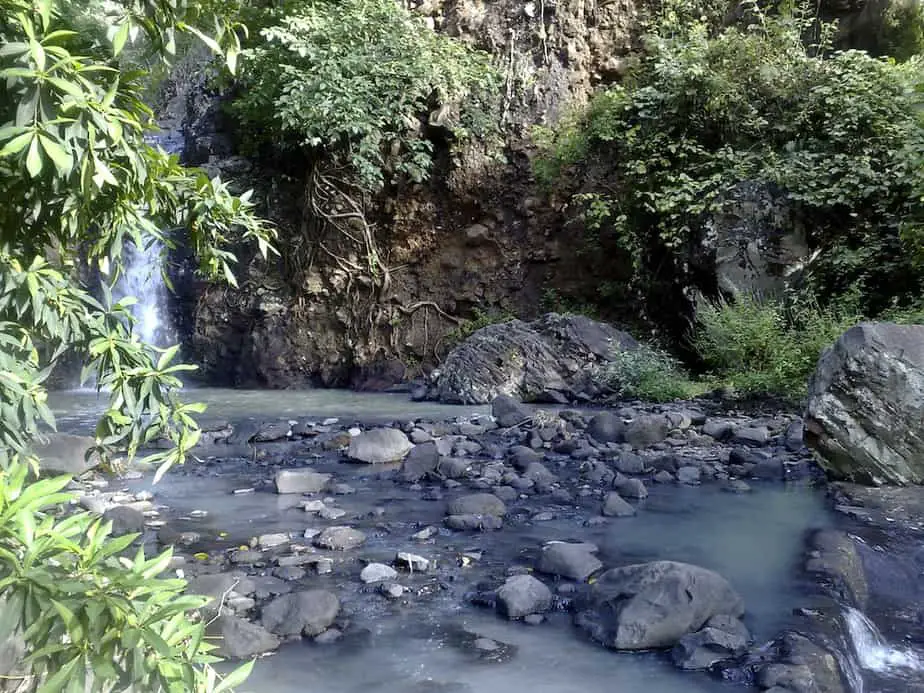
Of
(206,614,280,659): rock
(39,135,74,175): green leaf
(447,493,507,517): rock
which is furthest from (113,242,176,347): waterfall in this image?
(39,135,74,175): green leaf

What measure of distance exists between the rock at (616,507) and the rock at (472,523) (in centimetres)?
73

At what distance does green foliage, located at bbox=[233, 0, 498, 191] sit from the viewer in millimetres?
12438

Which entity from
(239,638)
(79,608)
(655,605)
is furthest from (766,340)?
(79,608)

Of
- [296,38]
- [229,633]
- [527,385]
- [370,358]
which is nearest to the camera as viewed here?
[229,633]

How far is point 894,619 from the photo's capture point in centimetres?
354

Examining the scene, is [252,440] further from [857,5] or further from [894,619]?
[857,5]

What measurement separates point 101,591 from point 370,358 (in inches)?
477

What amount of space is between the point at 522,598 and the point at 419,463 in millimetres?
2684

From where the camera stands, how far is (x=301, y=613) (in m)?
3.32

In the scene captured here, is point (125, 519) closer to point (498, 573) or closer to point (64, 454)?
point (64, 454)

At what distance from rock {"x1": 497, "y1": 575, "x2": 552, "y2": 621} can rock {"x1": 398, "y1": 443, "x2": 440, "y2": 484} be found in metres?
2.39

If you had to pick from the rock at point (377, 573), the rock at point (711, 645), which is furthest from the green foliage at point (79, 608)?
the rock at point (377, 573)

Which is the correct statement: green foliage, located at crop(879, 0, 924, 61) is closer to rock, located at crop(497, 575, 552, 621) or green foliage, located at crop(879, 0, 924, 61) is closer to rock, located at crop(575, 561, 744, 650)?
rock, located at crop(575, 561, 744, 650)

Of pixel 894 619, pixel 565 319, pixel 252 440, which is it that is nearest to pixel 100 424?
pixel 894 619
